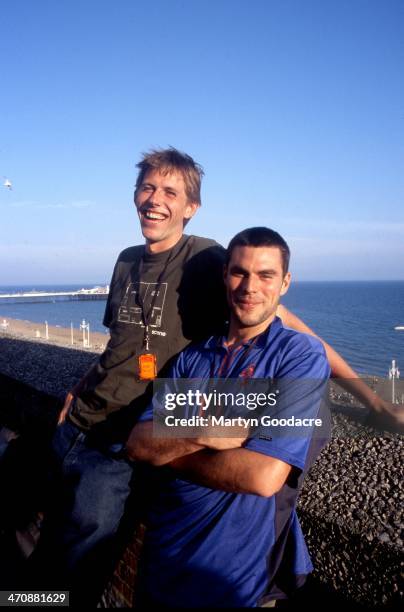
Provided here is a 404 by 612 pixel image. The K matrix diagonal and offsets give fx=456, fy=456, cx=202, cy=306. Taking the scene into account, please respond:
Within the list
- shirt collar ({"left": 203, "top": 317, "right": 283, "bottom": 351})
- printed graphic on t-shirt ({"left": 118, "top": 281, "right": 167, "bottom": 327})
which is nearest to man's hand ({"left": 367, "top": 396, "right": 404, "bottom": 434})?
shirt collar ({"left": 203, "top": 317, "right": 283, "bottom": 351})

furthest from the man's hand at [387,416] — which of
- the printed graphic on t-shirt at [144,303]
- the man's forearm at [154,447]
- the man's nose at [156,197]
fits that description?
the man's nose at [156,197]

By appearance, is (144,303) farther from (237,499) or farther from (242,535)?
(242,535)

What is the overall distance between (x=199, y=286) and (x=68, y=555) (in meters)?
1.55

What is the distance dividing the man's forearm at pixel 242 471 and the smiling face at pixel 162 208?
1356mm

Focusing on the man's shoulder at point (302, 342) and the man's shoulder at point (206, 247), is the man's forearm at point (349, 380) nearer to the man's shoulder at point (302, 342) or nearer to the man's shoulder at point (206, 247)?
the man's shoulder at point (302, 342)

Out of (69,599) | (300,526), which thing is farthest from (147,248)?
(69,599)

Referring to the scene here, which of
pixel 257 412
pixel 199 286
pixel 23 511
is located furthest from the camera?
pixel 23 511

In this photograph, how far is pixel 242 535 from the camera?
1.78 meters

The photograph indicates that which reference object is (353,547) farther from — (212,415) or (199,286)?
(199,286)

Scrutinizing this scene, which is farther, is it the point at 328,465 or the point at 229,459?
the point at 328,465

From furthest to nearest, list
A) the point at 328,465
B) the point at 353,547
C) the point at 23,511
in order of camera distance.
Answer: the point at 23,511, the point at 328,465, the point at 353,547

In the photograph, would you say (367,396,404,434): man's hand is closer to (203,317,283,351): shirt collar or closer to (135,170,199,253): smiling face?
(203,317,283,351): shirt collar

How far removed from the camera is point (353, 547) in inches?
66.8

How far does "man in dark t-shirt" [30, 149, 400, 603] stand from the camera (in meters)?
2.34
